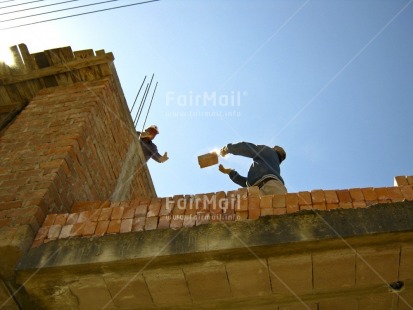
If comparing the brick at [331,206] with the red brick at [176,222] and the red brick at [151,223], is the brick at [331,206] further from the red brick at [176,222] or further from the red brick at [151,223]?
the red brick at [151,223]

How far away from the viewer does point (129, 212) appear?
3.62 m

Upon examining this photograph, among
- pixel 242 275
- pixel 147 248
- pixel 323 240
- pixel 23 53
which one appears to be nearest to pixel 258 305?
pixel 242 275

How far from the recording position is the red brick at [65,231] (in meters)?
3.48

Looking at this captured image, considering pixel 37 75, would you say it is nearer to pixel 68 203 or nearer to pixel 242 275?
pixel 68 203

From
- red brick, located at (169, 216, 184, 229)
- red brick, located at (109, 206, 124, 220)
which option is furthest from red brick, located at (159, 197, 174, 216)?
red brick, located at (109, 206, 124, 220)

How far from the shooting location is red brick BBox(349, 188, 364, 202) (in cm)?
336

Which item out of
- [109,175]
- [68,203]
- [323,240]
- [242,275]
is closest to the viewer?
[323,240]

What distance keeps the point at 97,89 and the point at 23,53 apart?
1157 millimetres

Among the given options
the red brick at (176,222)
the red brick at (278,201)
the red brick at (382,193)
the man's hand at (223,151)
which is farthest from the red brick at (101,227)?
the man's hand at (223,151)

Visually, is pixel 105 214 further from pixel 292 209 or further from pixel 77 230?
pixel 292 209

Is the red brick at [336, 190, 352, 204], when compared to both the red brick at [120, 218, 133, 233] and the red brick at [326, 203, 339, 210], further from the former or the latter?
the red brick at [120, 218, 133, 233]

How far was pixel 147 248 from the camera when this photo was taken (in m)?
3.19

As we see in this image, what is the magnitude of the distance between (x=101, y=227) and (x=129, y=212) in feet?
0.87

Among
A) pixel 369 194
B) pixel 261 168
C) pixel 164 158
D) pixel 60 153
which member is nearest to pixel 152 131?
pixel 164 158
